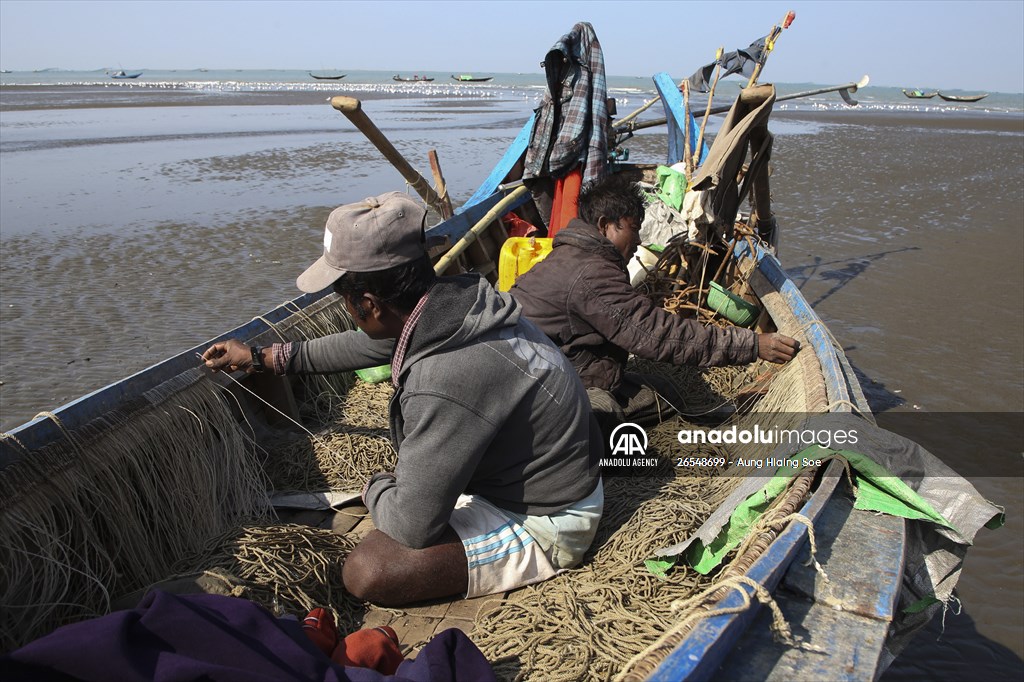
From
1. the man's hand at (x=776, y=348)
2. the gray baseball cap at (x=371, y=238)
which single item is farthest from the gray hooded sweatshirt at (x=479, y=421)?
the man's hand at (x=776, y=348)

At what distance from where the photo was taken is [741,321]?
3.94 meters

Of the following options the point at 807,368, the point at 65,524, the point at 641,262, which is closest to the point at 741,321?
the point at 641,262

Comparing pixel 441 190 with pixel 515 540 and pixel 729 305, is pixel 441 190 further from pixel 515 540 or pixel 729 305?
pixel 515 540

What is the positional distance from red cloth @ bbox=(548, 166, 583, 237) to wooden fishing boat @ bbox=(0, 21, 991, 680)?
2105mm

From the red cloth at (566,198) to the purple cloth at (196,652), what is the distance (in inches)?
149

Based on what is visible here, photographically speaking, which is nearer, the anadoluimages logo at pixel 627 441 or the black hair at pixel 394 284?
the black hair at pixel 394 284

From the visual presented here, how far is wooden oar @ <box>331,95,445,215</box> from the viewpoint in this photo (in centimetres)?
430

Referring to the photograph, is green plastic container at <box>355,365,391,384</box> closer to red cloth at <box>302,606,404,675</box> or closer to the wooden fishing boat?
the wooden fishing boat

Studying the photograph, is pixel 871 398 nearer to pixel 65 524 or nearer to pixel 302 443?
pixel 302 443

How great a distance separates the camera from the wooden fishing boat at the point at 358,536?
152 cm

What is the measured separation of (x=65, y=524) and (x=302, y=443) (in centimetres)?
114

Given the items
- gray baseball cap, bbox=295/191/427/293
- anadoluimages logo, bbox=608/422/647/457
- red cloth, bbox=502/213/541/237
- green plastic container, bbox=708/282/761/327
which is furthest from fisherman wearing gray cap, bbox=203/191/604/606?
red cloth, bbox=502/213/541/237

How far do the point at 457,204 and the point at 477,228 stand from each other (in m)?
6.44

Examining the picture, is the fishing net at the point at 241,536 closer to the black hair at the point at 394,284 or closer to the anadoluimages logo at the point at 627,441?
the anadoluimages logo at the point at 627,441
